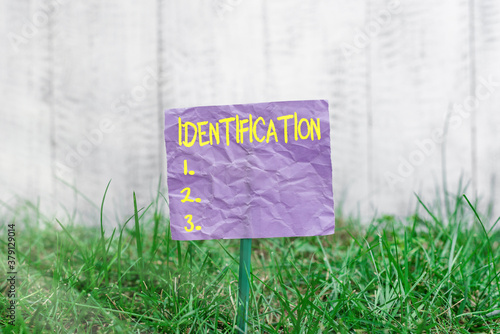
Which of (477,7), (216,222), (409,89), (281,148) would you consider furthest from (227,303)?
(477,7)

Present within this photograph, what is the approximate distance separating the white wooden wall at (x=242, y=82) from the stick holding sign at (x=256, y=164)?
64 centimetres

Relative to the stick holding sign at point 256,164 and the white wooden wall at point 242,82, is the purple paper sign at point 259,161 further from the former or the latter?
the white wooden wall at point 242,82

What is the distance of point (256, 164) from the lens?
1.84 ft

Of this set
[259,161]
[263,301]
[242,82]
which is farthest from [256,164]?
[242,82]

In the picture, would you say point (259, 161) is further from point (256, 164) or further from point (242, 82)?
point (242, 82)

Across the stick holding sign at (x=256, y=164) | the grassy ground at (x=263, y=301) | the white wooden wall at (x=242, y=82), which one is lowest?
the grassy ground at (x=263, y=301)

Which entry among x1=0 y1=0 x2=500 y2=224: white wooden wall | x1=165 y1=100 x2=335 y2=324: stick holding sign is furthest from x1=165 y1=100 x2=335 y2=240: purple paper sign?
x1=0 y1=0 x2=500 y2=224: white wooden wall

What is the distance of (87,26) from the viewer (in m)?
1.24

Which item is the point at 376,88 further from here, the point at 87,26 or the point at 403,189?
the point at 87,26

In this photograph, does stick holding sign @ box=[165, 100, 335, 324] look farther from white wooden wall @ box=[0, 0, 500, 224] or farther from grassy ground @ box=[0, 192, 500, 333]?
white wooden wall @ box=[0, 0, 500, 224]

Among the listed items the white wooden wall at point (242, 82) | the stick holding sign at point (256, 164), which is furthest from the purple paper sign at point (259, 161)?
the white wooden wall at point (242, 82)

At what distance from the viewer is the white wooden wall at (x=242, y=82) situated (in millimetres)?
1164

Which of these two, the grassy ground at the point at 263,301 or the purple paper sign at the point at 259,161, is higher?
the purple paper sign at the point at 259,161

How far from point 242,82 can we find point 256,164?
70 centimetres
